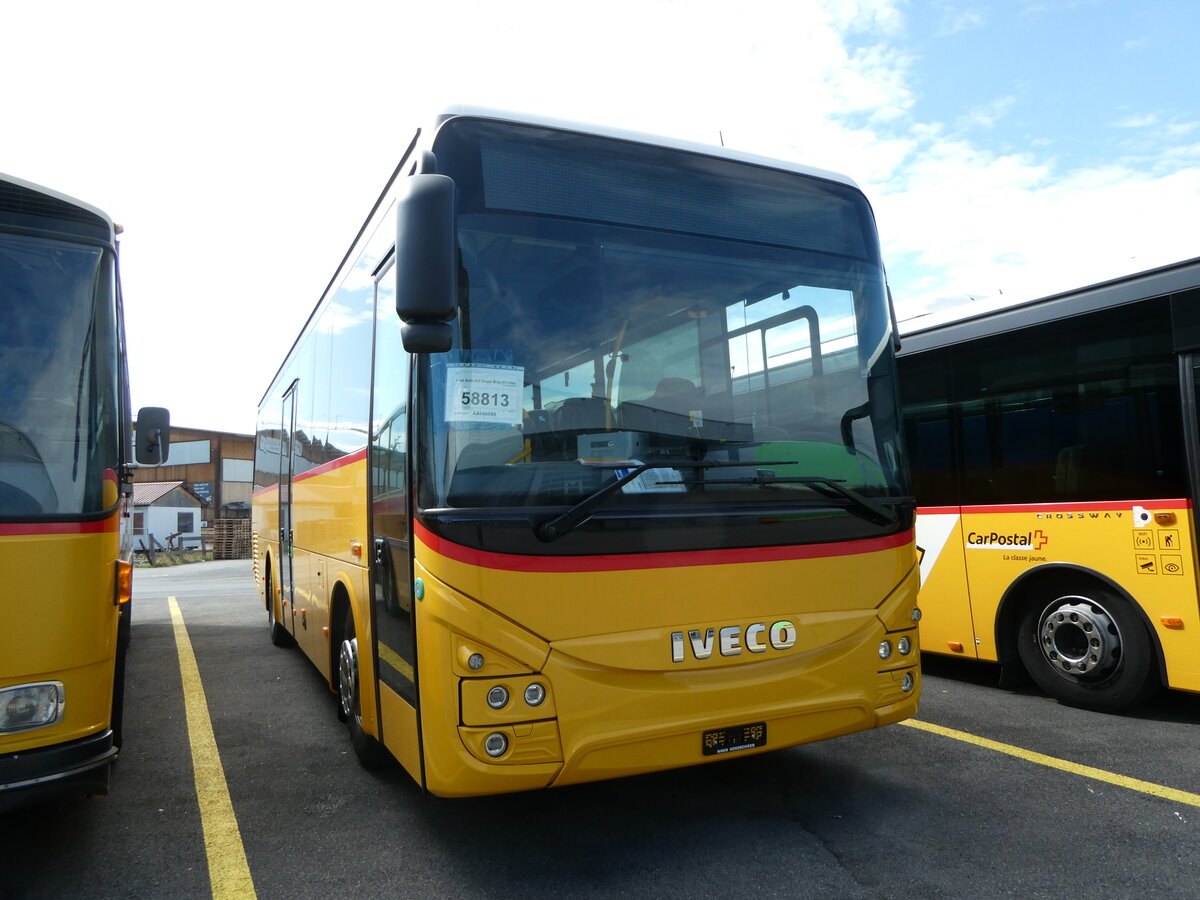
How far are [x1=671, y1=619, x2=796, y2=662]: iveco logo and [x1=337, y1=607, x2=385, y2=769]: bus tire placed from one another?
2017 mm

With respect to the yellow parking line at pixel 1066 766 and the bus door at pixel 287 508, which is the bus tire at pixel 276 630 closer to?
the bus door at pixel 287 508

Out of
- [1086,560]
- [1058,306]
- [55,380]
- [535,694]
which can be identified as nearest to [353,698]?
[535,694]

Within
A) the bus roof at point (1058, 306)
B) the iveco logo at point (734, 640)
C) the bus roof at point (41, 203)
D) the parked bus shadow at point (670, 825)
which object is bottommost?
the parked bus shadow at point (670, 825)

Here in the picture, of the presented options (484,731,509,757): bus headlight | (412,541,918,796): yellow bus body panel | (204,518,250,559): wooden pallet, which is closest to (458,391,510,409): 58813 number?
(412,541,918,796): yellow bus body panel

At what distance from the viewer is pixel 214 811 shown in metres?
4.38

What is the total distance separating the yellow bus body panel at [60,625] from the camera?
3.27 m

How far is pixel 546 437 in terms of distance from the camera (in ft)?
11.3

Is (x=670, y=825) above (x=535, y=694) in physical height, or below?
below

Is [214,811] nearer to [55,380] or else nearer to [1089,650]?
[55,380]

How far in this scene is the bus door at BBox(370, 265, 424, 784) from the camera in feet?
12.0

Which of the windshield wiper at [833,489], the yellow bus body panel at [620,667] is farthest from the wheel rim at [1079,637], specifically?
the yellow bus body panel at [620,667]

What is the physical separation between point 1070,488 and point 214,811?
5.59m

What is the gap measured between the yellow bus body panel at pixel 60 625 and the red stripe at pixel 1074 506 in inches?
223

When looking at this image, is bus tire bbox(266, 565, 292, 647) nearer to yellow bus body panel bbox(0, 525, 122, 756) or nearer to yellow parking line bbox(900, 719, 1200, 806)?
yellow bus body panel bbox(0, 525, 122, 756)
